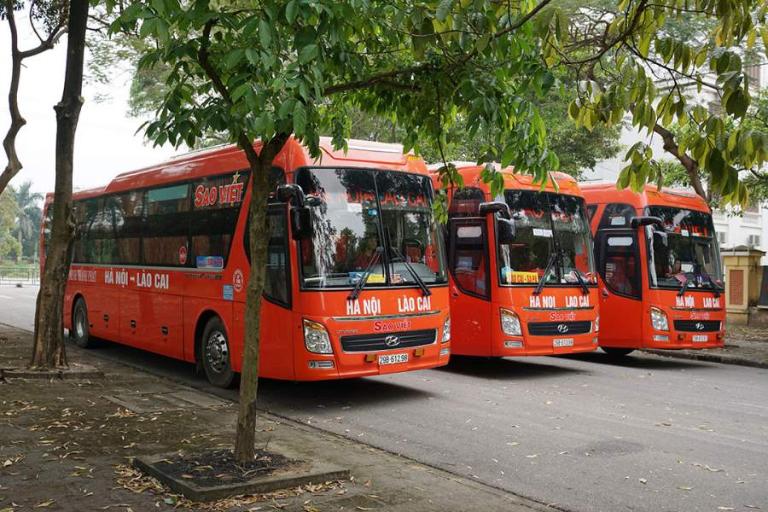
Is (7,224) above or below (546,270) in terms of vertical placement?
above

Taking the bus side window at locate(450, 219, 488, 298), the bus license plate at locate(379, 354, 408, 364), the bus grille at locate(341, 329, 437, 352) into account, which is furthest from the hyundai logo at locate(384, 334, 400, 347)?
the bus side window at locate(450, 219, 488, 298)

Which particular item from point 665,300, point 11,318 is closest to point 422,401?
point 665,300

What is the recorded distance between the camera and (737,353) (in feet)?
53.1

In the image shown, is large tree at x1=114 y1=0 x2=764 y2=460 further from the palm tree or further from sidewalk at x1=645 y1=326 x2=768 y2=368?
the palm tree

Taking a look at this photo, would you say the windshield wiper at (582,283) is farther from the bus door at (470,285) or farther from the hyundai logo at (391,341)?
the hyundai logo at (391,341)

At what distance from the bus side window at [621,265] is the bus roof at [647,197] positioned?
65 centimetres

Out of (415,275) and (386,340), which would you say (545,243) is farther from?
(386,340)

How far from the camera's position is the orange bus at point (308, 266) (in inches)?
356

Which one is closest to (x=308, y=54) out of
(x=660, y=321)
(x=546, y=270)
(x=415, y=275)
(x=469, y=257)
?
(x=415, y=275)

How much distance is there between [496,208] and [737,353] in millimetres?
7546

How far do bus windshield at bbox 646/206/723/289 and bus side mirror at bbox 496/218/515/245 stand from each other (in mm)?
3327

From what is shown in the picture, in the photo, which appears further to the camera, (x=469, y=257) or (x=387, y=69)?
(x=469, y=257)

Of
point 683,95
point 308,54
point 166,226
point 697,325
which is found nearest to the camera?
point 683,95

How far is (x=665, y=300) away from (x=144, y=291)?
8.62 m
